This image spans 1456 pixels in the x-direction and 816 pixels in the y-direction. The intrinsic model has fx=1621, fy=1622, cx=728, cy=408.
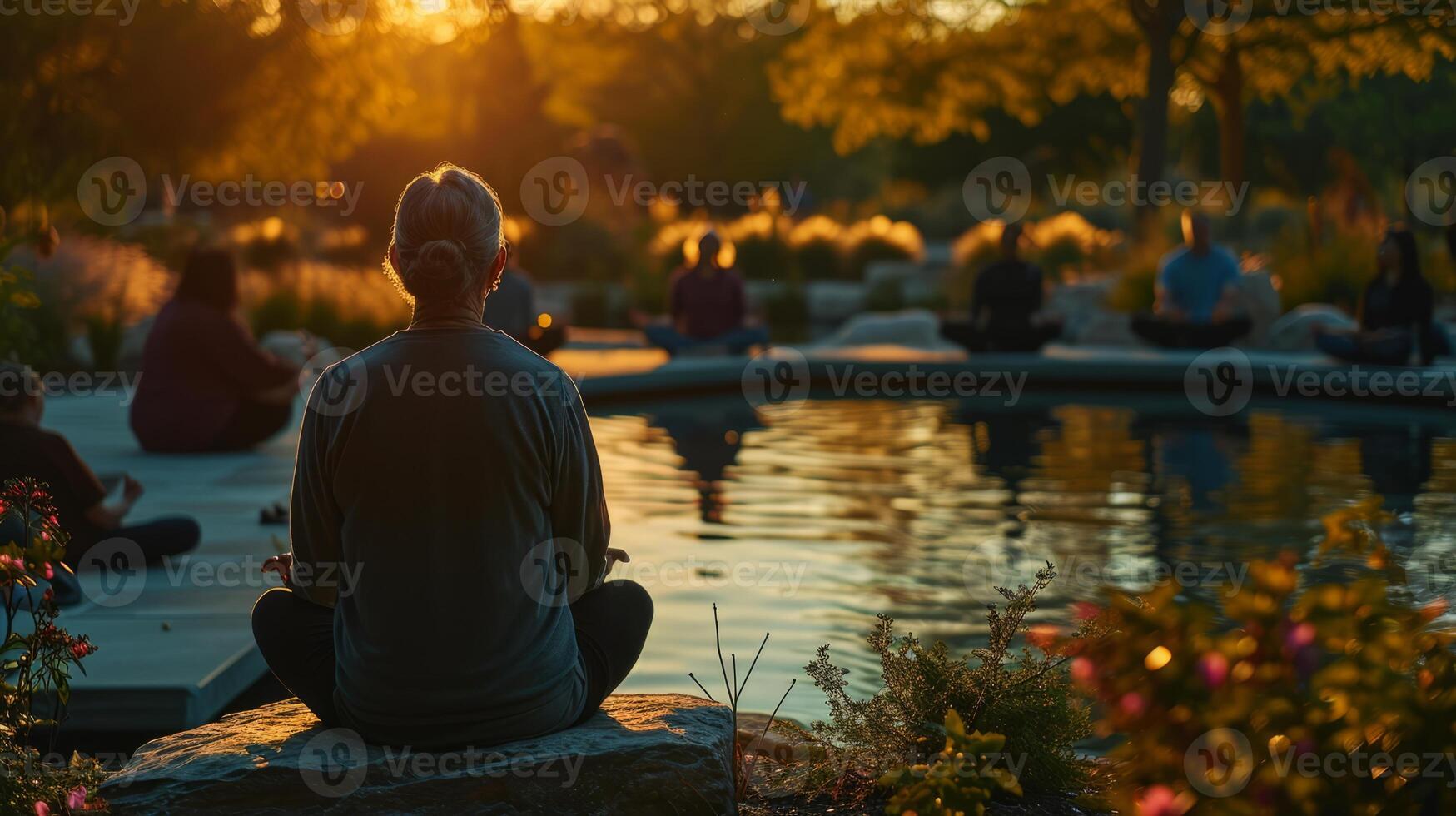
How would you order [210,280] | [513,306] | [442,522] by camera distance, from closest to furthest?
[442,522] < [210,280] < [513,306]

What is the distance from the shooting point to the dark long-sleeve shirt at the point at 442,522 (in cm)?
330

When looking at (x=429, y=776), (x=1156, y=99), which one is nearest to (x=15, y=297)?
(x=429, y=776)

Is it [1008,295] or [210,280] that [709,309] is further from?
[210,280]

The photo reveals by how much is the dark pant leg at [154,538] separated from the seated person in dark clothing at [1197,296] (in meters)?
11.9

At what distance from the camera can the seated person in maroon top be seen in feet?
18.7

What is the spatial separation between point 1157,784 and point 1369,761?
0.37 meters

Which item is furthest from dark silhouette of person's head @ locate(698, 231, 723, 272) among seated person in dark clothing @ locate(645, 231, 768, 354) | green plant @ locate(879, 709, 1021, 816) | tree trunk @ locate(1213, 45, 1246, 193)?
green plant @ locate(879, 709, 1021, 816)

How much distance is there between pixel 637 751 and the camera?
10.8 feet

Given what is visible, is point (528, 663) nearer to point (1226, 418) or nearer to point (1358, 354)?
point (1226, 418)

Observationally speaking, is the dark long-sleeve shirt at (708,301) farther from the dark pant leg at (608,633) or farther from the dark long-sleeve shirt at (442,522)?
the dark long-sleeve shirt at (442,522)

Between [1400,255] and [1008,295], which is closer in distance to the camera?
[1400,255]

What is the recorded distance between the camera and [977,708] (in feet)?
12.1

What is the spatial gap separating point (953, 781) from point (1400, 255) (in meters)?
13.1

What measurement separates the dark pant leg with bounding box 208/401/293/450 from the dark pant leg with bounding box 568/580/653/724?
23.6ft
